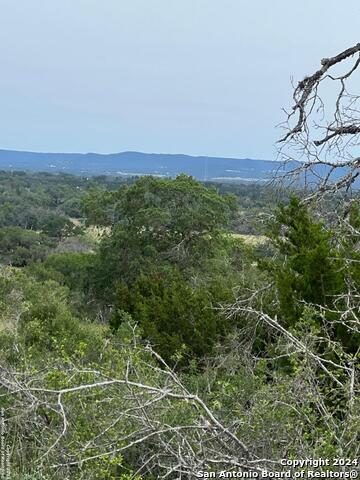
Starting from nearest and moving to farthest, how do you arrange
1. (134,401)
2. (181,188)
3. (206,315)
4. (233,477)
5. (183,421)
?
1. (233,477)
2. (134,401)
3. (183,421)
4. (206,315)
5. (181,188)

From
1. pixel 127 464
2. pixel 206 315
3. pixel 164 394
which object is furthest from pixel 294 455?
pixel 206 315

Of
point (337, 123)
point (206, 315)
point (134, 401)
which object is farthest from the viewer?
point (206, 315)

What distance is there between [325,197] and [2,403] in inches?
122

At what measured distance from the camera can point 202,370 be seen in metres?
6.44

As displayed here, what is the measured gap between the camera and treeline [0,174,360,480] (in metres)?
2.82

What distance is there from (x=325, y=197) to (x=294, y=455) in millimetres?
3065

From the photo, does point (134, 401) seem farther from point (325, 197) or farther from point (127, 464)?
point (325, 197)

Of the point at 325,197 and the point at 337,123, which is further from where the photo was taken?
the point at 325,197

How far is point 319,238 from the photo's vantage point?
5449 millimetres

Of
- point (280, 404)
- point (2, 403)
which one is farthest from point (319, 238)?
point (2, 403)

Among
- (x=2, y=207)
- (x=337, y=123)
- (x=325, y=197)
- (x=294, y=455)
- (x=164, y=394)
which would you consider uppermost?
(x=337, y=123)

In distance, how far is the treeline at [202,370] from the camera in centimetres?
282

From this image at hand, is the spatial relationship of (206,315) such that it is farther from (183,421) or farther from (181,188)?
(181,188)

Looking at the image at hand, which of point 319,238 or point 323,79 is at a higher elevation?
point 323,79
